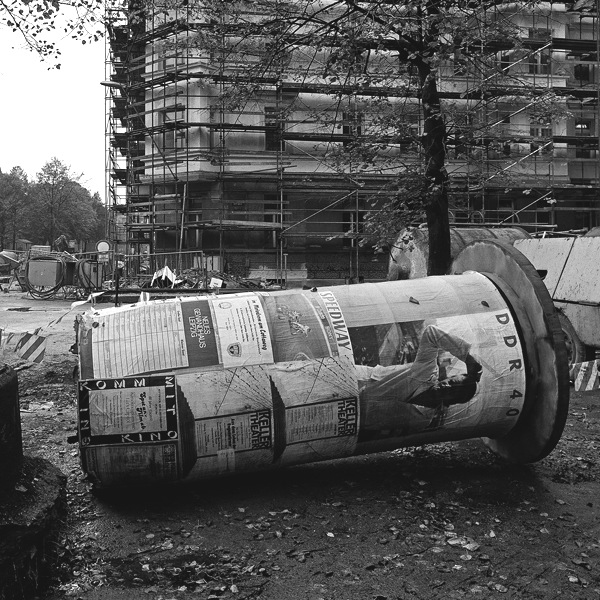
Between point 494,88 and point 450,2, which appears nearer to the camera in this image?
point 450,2

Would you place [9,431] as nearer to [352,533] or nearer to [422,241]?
[352,533]

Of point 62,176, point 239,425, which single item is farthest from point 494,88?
point 62,176

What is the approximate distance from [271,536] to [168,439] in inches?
31.9

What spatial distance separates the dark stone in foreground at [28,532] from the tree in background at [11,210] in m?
53.1

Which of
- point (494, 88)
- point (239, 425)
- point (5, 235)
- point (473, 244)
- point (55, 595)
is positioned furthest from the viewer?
point (5, 235)

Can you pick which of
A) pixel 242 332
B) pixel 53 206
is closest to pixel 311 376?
pixel 242 332

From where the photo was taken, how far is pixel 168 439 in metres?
3.94

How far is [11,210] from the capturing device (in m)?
52.1

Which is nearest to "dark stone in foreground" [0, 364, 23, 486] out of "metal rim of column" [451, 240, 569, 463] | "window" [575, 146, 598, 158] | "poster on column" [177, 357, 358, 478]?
"poster on column" [177, 357, 358, 478]

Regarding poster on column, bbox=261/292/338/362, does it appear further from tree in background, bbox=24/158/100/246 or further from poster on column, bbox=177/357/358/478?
tree in background, bbox=24/158/100/246

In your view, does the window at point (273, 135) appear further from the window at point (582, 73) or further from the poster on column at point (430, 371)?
the poster on column at point (430, 371)

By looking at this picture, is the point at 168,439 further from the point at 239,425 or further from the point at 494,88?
the point at 494,88

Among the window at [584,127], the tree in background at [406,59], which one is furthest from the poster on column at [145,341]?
the window at [584,127]

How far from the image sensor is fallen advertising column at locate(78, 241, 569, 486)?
395cm
